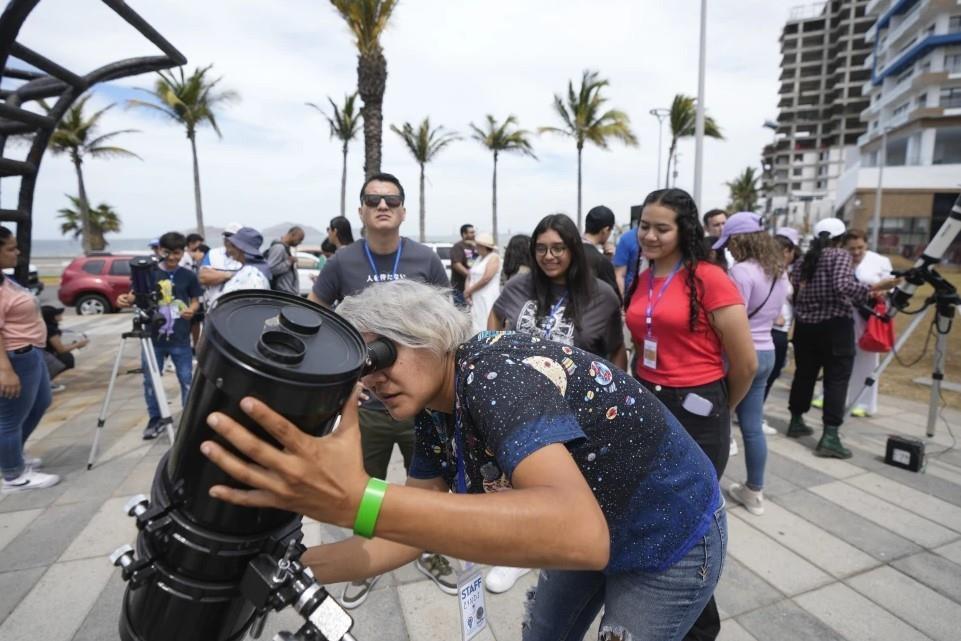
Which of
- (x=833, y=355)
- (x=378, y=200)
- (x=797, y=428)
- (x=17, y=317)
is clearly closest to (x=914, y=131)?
(x=797, y=428)

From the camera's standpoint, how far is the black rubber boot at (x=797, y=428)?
4.87 metres

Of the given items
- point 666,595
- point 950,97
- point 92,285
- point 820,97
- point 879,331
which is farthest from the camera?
point 820,97

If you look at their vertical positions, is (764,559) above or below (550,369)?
below

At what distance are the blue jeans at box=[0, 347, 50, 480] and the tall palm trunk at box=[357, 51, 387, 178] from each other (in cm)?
905

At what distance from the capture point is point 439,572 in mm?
2756

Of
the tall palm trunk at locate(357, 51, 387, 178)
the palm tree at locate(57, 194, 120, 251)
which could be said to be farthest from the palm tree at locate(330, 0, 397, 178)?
the palm tree at locate(57, 194, 120, 251)

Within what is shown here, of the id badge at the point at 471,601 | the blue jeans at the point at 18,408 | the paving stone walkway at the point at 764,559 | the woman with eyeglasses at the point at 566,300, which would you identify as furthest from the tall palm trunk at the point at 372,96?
the id badge at the point at 471,601

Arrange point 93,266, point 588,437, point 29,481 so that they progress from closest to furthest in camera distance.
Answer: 1. point 588,437
2. point 29,481
3. point 93,266

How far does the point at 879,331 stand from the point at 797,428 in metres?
1.19

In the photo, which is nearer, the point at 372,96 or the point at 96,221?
the point at 372,96

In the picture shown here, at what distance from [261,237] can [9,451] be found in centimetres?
239

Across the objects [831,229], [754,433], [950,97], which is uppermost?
[950,97]

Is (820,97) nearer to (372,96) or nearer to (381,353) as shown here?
(372,96)

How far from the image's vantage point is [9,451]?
141 inches
